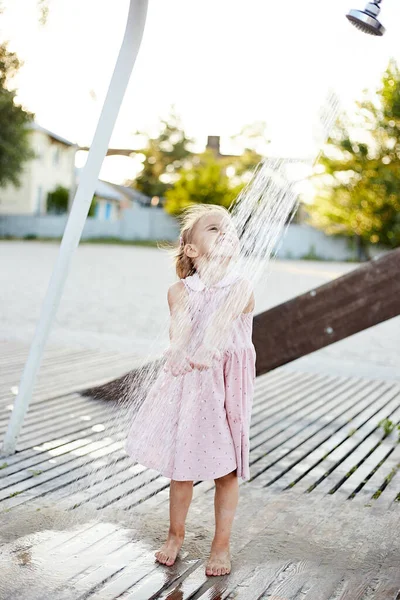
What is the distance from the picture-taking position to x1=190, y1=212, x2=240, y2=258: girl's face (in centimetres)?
288

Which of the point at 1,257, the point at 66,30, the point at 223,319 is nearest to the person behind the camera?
the point at 223,319

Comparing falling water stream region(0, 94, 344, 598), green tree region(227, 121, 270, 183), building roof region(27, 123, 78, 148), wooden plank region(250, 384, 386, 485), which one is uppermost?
green tree region(227, 121, 270, 183)

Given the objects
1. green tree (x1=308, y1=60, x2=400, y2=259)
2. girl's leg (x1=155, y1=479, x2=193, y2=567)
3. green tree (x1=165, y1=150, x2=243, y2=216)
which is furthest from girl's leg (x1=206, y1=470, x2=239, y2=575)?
green tree (x1=165, y1=150, x2=243, y2=216)

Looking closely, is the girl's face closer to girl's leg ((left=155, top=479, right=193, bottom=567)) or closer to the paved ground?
the paved ground

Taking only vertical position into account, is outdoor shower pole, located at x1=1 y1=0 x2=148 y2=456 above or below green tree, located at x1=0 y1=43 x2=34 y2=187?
below

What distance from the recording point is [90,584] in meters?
2.61

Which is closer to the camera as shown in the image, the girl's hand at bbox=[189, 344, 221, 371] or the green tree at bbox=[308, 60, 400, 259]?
the girl's hand at bbox=[189, 344, 221, 371]

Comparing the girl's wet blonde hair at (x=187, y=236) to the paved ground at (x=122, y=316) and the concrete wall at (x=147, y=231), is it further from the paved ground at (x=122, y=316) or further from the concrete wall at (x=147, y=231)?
the concrete wall at (x=147, y=231)

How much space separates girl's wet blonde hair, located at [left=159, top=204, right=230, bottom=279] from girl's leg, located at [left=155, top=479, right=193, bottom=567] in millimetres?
732

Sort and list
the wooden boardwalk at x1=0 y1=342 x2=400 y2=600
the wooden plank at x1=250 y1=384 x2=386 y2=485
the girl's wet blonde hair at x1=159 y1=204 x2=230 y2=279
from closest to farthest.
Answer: the wooden boardwalk at x1=0 y1=342 x2=400 y2=600, the girl's wet blonde hair at x1=159 y1=204 x2=230 y2=279, the wooden plank at x1=250 y1=384 x2=386 y2=485

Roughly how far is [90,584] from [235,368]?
0.83 m

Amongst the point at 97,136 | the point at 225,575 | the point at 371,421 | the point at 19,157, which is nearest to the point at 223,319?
the point at 225,575

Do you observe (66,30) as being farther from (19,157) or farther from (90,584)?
(19,157)

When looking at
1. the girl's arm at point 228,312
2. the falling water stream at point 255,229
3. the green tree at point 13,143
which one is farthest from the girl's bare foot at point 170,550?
the green tree at point 13,143
